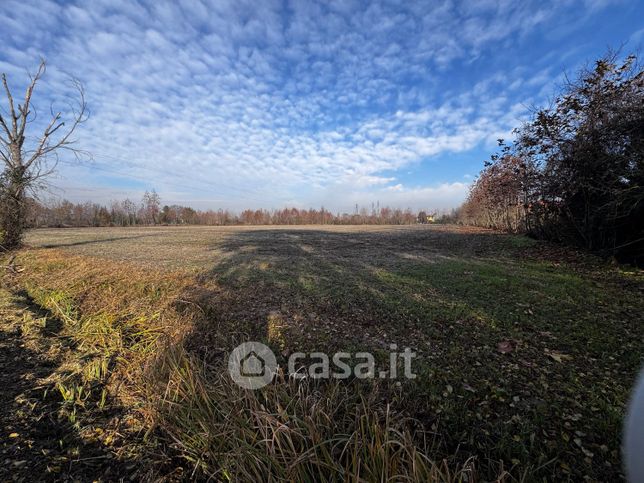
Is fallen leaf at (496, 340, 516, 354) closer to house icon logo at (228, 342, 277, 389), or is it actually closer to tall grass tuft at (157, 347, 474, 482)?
tall grass tuft at (157, 347, 474, 482)

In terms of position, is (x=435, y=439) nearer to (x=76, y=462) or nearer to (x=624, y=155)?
(x=76, y=462)

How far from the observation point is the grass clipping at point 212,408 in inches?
80.4

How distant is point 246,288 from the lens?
6562mm

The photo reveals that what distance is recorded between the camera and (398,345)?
3.93 m

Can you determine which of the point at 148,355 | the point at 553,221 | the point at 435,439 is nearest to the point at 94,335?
the point at 148,355

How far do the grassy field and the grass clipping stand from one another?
23mm

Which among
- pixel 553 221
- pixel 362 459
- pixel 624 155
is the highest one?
pixel 624 155

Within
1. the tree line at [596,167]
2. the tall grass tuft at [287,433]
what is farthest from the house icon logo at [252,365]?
the tree line at [596,167]

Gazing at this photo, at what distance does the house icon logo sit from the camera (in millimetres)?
3148

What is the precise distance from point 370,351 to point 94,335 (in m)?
4.39

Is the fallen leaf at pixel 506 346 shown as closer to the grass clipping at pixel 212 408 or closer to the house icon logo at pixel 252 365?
the grass clipping at pixel 212 408

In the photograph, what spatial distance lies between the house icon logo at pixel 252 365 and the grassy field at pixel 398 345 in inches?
5.9

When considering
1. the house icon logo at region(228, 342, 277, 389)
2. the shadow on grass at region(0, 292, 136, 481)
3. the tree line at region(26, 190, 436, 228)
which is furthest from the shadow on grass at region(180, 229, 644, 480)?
the tree line at region(26, 190, 436, 228)

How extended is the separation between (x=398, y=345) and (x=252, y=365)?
1.97 metres
